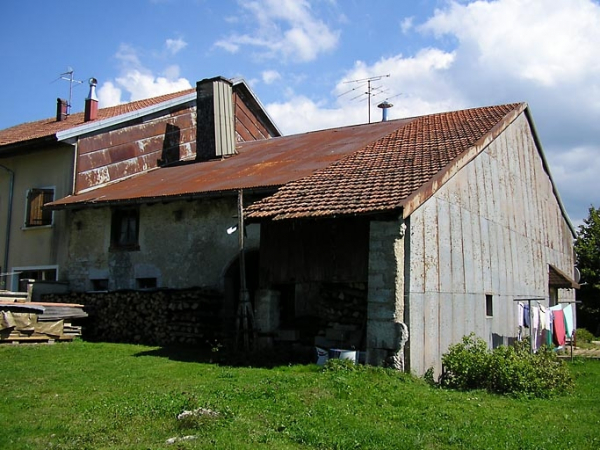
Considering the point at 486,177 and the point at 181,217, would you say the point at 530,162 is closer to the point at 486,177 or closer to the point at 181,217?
the point at 486,177

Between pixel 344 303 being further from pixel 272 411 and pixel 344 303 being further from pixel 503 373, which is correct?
pixel 272 411

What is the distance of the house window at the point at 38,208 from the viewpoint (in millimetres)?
19328

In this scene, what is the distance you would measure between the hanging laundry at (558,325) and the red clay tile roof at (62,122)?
14.8m

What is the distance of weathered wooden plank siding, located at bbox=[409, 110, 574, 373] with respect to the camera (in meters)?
11.1

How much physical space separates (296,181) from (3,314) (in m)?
7.28

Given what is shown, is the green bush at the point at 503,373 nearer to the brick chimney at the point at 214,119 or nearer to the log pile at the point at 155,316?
the log pile at the point at 155,316

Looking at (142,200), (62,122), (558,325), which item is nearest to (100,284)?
(142,200)

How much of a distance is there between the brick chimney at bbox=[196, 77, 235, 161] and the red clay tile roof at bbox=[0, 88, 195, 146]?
1.84 meters

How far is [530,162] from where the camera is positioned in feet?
60.7

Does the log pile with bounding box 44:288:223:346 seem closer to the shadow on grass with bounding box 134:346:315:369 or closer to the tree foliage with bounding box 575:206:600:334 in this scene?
the shadow on grass with bounding box 134:346:315:369

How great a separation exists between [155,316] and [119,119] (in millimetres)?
8048

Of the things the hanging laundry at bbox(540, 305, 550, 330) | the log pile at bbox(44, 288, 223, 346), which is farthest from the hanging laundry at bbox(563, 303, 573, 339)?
the log pile at bbox(44, 288, 223, 346)

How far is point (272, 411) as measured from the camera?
7695 millimetres

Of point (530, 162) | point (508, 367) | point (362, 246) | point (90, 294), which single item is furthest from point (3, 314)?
point (530, 162)
